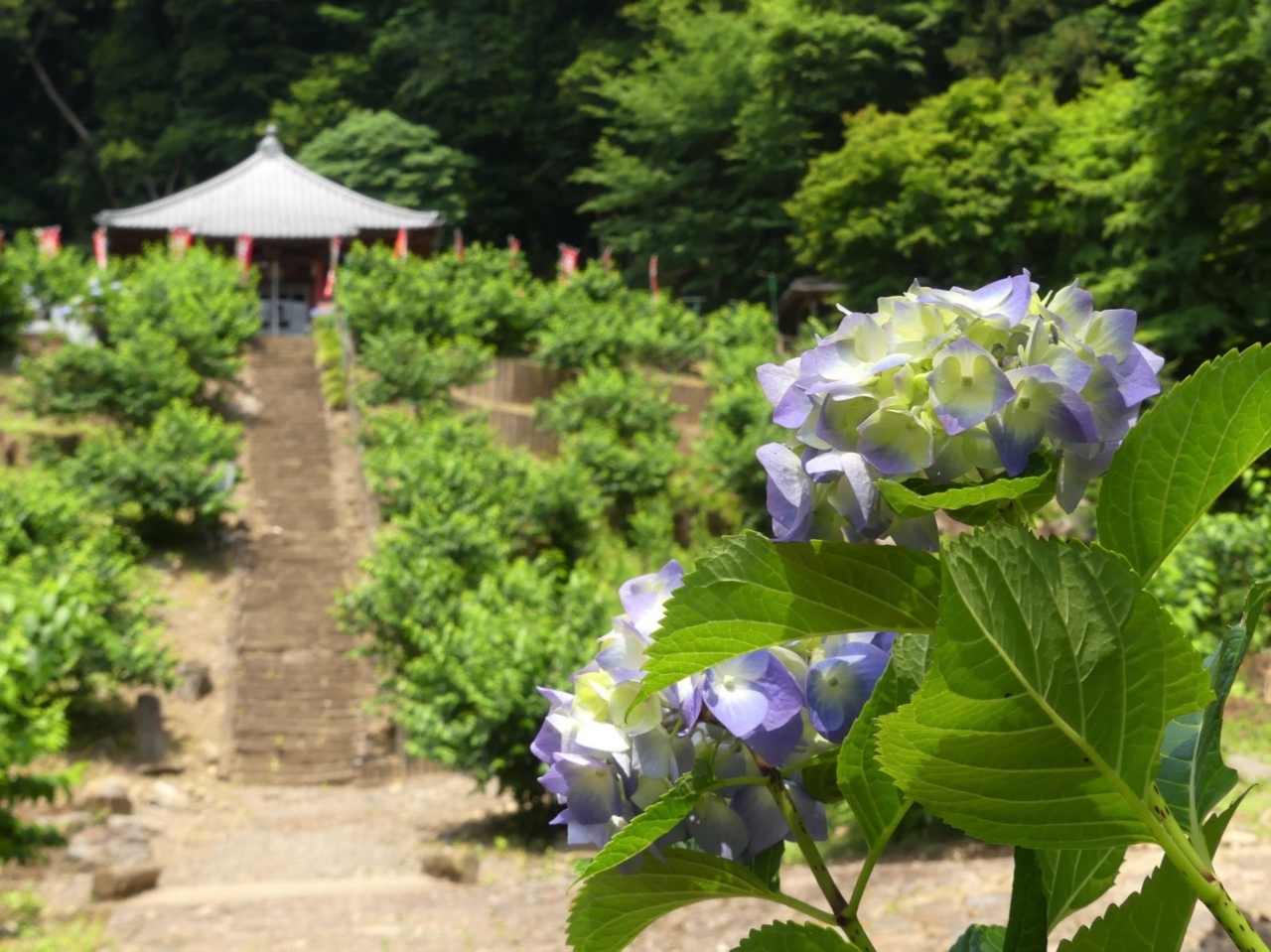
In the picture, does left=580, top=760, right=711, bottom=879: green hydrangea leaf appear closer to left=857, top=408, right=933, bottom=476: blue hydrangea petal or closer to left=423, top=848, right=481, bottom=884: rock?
left=857, top=408, right=933, bottom=476: blue hydrangea petal

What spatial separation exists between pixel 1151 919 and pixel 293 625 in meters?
11.8

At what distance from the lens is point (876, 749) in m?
0.66

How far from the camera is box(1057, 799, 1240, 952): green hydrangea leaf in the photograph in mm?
664

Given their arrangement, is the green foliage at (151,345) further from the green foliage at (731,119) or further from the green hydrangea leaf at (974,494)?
the green hydrangea leaf at (974,494)

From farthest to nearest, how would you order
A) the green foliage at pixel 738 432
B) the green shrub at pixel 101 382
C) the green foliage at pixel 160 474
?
1. the green shrub at pixel 101 382
2. the green foliage at pixel 738 432
3. the green foliage at pixel 160 474

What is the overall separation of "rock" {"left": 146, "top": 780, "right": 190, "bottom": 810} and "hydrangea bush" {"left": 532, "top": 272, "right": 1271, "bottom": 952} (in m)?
9.14

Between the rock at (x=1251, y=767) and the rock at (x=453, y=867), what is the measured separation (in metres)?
3.79

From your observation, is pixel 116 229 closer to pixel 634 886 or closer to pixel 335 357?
pixel 335 357

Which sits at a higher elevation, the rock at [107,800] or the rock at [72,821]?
the rock at [72,821]

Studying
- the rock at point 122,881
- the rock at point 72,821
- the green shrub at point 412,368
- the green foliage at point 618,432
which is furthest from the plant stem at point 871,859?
the green shrub at point 412,368

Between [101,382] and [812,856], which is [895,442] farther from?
[101,382]

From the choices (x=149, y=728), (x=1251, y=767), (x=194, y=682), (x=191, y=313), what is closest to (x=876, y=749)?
(x=1251, y=767)

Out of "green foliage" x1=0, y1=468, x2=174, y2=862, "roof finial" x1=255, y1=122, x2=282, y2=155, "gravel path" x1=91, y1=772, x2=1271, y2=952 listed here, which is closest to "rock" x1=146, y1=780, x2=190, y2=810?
"gravel path" x1=91, y1=772, x2=1271, y2=952

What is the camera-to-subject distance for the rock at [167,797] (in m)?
9.05
